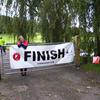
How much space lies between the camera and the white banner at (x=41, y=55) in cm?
1107

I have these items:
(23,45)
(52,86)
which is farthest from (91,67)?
(52,86)

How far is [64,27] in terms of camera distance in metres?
17.2

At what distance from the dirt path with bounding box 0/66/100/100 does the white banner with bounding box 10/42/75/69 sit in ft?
1.50

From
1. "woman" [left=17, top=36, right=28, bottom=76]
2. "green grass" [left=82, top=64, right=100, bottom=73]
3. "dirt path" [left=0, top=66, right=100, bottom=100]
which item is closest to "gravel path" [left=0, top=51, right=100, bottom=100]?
"dirt path" [left=0, top=66, right=100, bottom=100]

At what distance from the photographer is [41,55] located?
1181cm

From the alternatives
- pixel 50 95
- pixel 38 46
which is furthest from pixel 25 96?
pixel 38 46

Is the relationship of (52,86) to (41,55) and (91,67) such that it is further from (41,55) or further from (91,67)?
(91,67)

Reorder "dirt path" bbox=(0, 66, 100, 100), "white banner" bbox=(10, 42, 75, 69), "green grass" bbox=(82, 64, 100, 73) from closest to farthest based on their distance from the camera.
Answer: "dirt path" bbox=(0, 66, 100, 100), "white banner" bbox=(10, 42, 75, 69), "green grass" bbox=(82, 64, 100, 73)

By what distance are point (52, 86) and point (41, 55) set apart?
95.7 inches

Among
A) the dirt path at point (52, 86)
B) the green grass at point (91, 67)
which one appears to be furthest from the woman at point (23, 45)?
the green grass at point (91, 67)

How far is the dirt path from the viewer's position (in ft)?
27.5

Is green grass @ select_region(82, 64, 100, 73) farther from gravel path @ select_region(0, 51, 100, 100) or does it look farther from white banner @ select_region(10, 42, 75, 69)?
white banner @ select_region(10, 42, 75, 69)

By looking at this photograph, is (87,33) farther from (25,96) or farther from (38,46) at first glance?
(25,96)

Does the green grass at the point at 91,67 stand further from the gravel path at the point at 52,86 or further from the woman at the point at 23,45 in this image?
the woman at the point at 23,45
